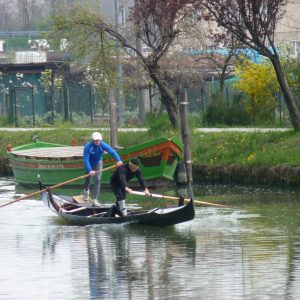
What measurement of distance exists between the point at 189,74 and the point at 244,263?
28.5 metres

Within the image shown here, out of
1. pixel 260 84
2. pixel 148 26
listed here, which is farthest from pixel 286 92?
pixel 260 84

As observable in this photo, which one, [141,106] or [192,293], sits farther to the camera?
[141,106]

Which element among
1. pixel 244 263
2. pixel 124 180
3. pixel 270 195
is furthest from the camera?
pixel 270 195

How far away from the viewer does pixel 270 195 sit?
3069cm

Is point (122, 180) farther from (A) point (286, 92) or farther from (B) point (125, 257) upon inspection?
(A) point (286, 92)

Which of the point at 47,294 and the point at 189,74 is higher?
the point at 189,74

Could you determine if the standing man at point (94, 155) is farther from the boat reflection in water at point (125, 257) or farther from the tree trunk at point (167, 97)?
the tree trunk at point (167, 97)

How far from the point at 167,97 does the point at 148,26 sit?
283 cm

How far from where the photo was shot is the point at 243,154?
3506 cm

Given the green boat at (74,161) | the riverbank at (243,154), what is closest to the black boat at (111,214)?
the green boat at (74,161)

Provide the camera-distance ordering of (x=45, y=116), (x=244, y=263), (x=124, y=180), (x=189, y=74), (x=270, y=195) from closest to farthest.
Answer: (x=244, y=263) < (x=124, y=180) < (x=270, y=195) < (x=189, y=74) < (x=45, y=116)

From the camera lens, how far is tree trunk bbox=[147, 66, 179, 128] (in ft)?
128

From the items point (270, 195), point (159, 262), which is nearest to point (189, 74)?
point (270, 195)

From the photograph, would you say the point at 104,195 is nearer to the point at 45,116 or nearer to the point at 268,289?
the point at 268,289
